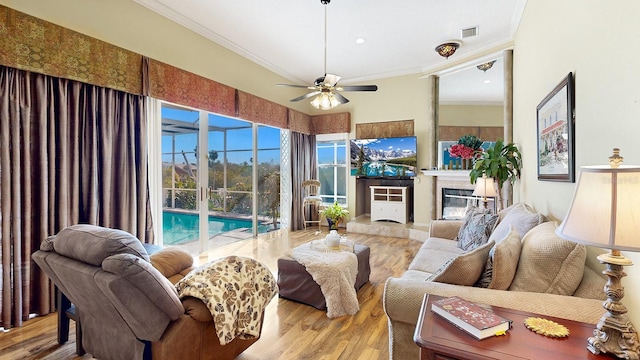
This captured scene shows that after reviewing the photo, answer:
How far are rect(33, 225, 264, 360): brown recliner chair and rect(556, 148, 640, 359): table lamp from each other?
1750 millimetres

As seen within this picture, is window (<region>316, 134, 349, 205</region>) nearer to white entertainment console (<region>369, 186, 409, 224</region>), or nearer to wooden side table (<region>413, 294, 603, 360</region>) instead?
white entertainment console (<region>369, 186, 409, 224</region>)

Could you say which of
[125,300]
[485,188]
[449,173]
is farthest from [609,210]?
[449,173]

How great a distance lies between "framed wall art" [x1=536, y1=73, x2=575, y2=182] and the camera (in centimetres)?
193

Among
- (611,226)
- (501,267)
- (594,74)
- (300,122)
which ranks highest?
(300,122)

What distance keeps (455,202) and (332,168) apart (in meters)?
2.85

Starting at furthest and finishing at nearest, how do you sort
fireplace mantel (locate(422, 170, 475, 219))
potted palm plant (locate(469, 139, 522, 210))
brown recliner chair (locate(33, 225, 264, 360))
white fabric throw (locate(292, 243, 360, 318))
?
fireplace mantel (locate(422, 170, 475, 219))
potted palm plant (locate(469, 139, 522, 210))
white fabric throw (locate(292, 243, 360, 318))
brown recliner chair (locate(33, 225, 264, 360))

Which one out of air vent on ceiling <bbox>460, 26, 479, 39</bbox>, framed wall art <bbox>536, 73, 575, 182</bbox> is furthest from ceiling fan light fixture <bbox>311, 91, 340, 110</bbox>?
air vent on ceiling <bbox>460, 26, 479, 39</bbox>

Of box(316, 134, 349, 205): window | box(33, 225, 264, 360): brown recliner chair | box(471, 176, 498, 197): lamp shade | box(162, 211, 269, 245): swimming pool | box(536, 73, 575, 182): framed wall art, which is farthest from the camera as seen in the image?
box(316, 134, 349, 205): window

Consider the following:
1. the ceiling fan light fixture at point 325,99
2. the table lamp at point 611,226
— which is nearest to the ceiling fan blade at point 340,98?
the ceiling fan light fixture at point 325,99

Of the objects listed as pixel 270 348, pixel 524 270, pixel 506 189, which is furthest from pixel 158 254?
pixel 506 189

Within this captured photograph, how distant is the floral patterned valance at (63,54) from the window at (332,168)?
4.41m

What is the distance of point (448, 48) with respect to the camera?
4.70 meters

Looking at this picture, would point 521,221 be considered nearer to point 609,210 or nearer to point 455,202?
point 609,210

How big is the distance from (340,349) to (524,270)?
1330 millimetres
